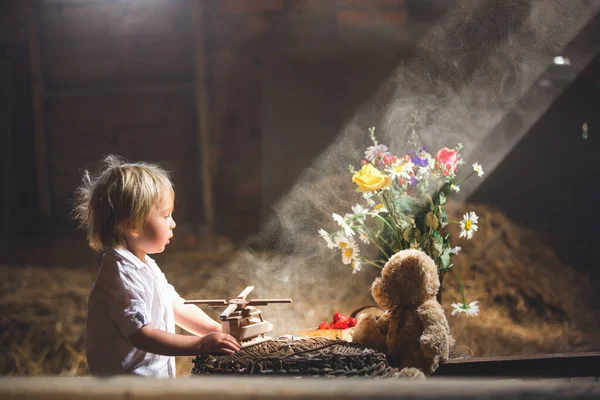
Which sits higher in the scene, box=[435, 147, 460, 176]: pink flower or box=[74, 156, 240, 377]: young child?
box=[435, 147, 460, 176]: pink flower

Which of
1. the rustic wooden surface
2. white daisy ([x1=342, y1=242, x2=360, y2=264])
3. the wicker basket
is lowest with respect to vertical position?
the wicker basket

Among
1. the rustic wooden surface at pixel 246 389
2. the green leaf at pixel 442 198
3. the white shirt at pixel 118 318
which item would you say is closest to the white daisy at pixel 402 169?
the green leaf at pixel 442 198

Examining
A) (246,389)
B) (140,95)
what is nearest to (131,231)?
(246,389)

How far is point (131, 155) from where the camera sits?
338cm

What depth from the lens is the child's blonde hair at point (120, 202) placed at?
145 centimetres

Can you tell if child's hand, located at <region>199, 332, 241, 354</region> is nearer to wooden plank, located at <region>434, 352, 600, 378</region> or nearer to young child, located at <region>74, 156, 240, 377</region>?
young child, located at <region>74, 156, 240, 377</region>

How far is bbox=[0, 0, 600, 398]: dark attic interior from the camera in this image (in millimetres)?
2523

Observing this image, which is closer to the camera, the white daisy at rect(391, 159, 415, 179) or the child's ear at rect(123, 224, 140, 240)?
the child's ear at rect(123, 224, 140, 240)

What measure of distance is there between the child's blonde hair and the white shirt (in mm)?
62

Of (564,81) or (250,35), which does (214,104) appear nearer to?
(250,35)

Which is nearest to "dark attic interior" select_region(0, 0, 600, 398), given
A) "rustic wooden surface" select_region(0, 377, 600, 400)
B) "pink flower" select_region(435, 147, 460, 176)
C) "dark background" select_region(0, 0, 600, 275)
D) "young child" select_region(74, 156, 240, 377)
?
"dark background" select_region(0, 0, 600, 275)

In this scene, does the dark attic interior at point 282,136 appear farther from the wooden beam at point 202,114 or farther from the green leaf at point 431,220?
the green leaf at point 431,220

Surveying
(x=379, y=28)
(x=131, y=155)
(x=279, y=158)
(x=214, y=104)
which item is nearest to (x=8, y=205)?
(x=131, y=155)

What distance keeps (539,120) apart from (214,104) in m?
1.82
